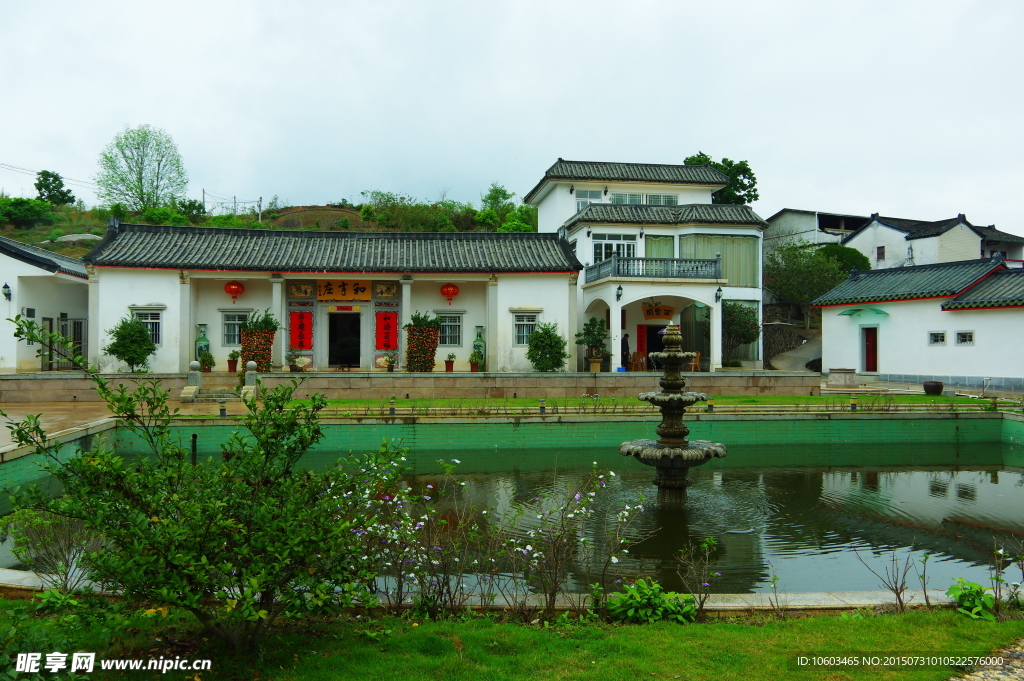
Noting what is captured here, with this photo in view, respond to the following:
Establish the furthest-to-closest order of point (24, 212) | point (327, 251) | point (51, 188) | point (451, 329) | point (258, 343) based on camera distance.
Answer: point (51, 188)
point (24, 212)
point (451, 329)
point (327, 251)
point (258, 343)

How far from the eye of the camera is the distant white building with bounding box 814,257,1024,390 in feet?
69.1

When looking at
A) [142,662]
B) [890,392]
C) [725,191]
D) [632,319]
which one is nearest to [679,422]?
[142,662]

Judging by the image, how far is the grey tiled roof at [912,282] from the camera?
23031 millimetres

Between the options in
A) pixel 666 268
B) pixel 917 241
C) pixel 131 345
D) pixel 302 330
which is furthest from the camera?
pixel 917 241

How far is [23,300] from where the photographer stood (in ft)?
69.7

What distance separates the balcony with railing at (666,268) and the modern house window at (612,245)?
2502 mm

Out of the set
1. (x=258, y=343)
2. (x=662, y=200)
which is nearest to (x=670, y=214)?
(x=662, y=200)

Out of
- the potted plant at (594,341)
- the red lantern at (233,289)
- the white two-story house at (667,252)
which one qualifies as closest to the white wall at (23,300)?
the red lantern at (233,289)

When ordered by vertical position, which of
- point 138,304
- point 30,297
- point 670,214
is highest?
point 670,214

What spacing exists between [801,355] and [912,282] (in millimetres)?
6395

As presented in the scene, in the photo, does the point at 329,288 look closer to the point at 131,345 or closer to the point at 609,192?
the point at 131,345

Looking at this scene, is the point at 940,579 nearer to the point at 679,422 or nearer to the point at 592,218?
the point at 679,422

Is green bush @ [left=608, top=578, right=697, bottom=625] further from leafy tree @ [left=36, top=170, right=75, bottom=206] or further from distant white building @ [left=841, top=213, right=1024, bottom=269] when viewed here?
leafy tree @ [left=36, top=170, right=75, bottom=206]

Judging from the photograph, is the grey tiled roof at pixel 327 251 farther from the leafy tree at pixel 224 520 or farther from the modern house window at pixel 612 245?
the leafy tree at pixel 224 520
